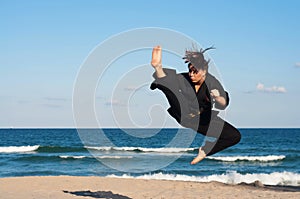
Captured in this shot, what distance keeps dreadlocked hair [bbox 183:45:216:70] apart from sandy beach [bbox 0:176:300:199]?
387 inches

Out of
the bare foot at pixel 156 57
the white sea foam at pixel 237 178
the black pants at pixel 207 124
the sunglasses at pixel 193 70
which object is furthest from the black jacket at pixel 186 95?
the white sea foam at pixel 237 178

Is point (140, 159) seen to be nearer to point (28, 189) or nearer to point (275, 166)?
point (275, 166)

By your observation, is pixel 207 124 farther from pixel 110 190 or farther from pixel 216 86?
pixel 110 190

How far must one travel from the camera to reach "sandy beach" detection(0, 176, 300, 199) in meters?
15.2

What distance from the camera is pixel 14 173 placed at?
86.9 feet

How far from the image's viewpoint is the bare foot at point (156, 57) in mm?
5105

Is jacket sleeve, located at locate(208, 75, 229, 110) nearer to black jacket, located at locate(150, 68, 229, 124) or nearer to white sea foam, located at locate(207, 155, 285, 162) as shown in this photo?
black jacket, located at locate(150, 68, 229, 124)

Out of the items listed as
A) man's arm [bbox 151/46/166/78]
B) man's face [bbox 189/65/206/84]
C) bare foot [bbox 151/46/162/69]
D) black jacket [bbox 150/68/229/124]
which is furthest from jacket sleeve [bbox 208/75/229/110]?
bare foot [bbox 151/46/162/69]

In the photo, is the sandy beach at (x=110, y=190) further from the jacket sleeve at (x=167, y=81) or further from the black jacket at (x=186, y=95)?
the jacket sleeve at (x=167, y=81)

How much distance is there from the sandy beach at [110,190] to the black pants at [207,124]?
8.62m

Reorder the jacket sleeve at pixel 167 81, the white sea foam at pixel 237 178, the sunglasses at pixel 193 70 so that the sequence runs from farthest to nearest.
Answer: the white sea foam at pixel 237 178
the sunglasses at pixel 193 70
the jacket sleeve at pixel 167 81

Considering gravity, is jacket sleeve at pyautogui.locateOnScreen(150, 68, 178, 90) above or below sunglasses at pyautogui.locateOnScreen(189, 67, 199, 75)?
below

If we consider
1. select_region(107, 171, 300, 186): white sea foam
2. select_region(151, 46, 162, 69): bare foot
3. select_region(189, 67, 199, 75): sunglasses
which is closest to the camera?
select_region(151, 46, 162, 69): bare foot

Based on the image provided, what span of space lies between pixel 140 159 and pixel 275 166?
927 cm
